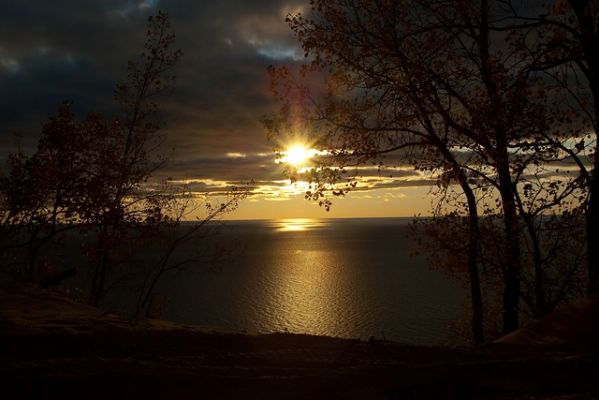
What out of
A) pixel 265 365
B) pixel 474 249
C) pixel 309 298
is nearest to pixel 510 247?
pixel 474 249

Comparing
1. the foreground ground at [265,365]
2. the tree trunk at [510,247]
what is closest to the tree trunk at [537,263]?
the tree trunk at [510,247]

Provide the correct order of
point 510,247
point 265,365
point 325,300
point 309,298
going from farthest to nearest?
1. point 309,298
2. point 325,300
3. point 510,247
4. point 265,365

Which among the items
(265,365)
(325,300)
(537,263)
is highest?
(537,263)

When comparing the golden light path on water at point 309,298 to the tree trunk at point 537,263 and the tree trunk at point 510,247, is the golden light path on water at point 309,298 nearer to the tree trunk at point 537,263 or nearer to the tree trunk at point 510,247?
the tree trunk at point 537,263

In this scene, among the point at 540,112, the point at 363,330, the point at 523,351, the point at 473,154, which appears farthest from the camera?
the point at 363,330

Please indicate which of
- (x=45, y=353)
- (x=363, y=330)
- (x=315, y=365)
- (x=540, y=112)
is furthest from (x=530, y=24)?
(x=363, y=330)

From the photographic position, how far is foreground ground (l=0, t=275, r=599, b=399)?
598 cm

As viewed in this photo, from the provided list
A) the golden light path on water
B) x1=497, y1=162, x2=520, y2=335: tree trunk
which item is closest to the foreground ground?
x1=497, y1=162, x2=520, y2=335: tree trunk

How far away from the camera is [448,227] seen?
19391 mm

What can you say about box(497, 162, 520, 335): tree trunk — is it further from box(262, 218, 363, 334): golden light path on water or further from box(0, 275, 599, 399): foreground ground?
box(262, 218, 363, 334): golden light path on water

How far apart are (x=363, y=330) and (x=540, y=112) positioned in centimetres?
5000

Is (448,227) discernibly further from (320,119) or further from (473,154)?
(320,119)

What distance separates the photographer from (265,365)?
7.43 m

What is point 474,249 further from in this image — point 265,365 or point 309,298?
point 309,298
